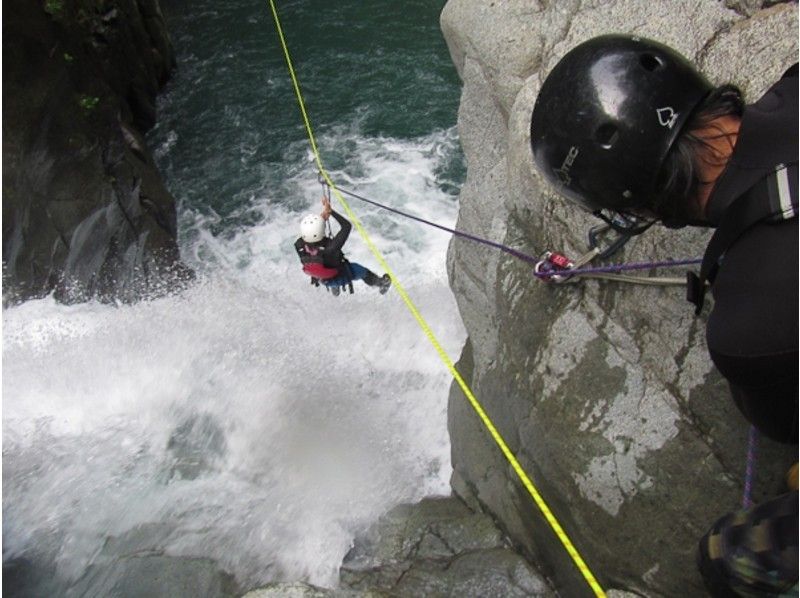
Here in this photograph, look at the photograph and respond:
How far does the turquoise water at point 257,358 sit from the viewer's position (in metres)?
5.29

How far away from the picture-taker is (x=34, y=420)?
21.6ft

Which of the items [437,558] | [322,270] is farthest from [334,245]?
[437,558]

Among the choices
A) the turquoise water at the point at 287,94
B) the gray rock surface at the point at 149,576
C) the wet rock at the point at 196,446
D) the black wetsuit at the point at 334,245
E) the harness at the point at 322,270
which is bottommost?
the wet rock at the point at 196,446

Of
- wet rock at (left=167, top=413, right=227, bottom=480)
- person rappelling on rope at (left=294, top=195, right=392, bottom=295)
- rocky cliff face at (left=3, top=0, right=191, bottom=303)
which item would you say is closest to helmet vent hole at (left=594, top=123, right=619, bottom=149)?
person rappelling on rope at (left=294, top=195, right=392, bottom=295)

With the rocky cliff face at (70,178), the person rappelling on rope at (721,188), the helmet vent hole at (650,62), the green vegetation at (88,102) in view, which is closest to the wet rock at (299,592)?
the person rappelling on rope at (721,188)

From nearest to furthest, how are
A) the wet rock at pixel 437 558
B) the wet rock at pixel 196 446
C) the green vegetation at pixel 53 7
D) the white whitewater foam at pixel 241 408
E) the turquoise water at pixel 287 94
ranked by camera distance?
the wet rock at pixel 437 558 < the white whitewater foam at pixel 241 408 < the wet rock at pixel 196 446 < the green vegetation at pixel 53 7 < the turquoise water at pixel 287 94

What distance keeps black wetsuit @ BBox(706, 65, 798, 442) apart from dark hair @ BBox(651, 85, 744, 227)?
0.07 meters

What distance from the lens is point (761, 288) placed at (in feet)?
4.74

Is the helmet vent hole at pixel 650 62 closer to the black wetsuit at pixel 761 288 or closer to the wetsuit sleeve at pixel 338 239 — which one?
the black wetsuit at pixel 761 288

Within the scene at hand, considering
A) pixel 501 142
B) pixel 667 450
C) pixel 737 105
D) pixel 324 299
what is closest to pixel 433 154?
pixel 324 299

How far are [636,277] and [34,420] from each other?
5.80 metres

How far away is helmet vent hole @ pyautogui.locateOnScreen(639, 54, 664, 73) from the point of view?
6.05ft

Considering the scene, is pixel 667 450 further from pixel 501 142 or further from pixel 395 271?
pixel 395 271

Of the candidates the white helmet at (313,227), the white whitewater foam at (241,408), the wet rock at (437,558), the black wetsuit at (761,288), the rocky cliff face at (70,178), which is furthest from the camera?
the rocky cliff face at (70,178)
